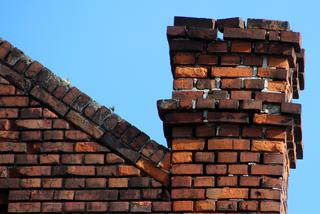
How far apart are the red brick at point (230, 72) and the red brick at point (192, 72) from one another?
0.24 ft

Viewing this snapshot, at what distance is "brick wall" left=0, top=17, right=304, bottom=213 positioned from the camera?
8.88 meters

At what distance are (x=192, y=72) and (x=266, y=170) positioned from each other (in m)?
0.96

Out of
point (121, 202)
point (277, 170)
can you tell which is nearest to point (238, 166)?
point (277, 170)

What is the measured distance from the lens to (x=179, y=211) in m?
8.83

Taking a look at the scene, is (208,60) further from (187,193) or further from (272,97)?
(187,193)

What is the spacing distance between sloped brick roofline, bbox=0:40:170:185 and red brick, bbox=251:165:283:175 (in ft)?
2.16

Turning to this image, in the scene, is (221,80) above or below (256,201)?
above

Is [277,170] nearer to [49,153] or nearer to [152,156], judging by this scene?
[152,156]

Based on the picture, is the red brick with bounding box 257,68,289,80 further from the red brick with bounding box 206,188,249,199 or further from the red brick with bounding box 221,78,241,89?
the red brick with bounding box 206,188,249,199

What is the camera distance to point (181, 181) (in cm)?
891

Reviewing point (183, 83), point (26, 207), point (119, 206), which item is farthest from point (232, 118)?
point (26, 207)

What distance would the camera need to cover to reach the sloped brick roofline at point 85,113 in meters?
9.09

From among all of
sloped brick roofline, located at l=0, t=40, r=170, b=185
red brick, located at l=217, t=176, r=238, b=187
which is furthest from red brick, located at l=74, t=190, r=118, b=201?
red brick, located at l=217, t=176, r=238, b=187

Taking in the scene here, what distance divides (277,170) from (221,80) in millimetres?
820
